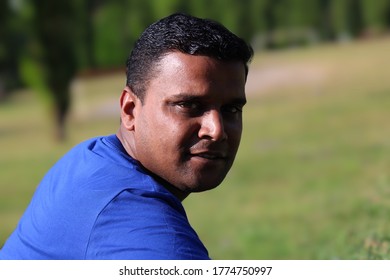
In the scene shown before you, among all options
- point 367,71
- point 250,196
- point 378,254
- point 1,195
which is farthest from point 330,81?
point 378,254

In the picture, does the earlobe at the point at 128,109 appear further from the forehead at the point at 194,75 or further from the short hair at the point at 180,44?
the forehead at the point at 194,75

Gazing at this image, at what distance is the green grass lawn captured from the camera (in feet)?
29.7

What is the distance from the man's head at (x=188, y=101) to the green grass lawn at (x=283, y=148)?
4736 mm

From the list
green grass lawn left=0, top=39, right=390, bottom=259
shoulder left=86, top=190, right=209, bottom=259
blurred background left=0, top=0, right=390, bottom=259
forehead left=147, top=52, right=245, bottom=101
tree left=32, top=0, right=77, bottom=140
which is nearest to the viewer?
shoulder left=86, top=190, right=209, bottom=259

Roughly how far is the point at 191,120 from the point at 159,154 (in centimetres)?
12

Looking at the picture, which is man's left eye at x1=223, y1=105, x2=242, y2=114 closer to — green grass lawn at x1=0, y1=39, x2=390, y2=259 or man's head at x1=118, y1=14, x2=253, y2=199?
man's head at x1=118, y1=14, x2=253, y2=199

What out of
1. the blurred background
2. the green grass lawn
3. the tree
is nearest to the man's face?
the green grass lawn

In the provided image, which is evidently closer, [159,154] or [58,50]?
[159,154]

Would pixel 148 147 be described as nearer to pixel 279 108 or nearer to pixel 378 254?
pixel 378 254

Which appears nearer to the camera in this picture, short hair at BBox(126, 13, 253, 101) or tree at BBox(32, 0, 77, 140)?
short hair at BBox(126, 13, 253, 101)

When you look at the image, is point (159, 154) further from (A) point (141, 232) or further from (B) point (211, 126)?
(A) point (141, 232)

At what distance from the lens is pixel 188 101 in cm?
197

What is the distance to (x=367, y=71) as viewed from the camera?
15.5 metres

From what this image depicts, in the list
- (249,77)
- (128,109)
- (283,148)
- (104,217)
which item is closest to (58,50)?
(249,77)
